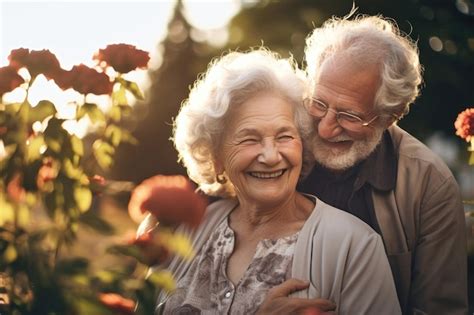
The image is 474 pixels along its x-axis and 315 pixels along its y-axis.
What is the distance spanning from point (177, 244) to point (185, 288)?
148 centimetres

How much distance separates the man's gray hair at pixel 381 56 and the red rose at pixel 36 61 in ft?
5.02

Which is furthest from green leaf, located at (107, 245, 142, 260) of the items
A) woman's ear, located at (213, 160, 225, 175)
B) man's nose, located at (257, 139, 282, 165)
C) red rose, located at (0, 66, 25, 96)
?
woman's ear, located at (213, 160, 225, 175)

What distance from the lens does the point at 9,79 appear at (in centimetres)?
250

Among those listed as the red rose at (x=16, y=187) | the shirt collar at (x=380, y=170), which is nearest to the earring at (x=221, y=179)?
the shirt collar at (x=380, y=170)

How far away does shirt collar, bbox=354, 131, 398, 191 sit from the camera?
12.1ft

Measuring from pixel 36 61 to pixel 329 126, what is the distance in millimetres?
1485

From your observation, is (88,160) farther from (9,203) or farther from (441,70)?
(441,70)

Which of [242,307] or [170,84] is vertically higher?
[170,84]

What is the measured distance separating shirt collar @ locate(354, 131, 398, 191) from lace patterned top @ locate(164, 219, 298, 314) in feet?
1.62

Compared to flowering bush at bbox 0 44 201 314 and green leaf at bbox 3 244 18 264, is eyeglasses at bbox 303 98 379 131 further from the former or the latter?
green leaf at bbox 3 244 18 264

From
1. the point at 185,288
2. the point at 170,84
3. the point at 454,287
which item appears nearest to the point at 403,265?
the point at 454,287

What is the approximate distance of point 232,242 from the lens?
3.56 meters

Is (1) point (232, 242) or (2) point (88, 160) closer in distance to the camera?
(2) point (88, 160)

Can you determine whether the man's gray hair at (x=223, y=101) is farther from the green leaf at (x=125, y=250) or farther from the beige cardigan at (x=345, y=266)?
the green leaf at (x=125, y=250)
